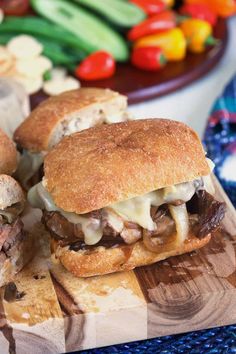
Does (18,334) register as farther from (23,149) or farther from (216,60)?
(216,60)

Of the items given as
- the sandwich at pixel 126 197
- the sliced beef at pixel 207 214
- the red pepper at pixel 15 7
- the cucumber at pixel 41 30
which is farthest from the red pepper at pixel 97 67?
the sliced beef at pixel 207 214

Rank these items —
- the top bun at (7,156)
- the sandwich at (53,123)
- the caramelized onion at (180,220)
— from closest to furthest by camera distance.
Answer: the caramelized onion at (180,220), the top bun at (7,156), the sandwich at (53,123)

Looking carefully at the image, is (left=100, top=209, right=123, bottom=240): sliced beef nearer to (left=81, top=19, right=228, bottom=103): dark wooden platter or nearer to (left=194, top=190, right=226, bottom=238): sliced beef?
(left=194, top=190, right=226, bottom=238): sliced beef

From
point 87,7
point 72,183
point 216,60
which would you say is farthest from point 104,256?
point 87,7

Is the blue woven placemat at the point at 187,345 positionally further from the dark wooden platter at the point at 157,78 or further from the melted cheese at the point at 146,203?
the dark wooden platter at the point at 157,78

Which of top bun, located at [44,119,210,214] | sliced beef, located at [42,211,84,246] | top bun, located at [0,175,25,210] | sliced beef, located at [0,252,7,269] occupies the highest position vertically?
top bun, located at [44,119,210,214]

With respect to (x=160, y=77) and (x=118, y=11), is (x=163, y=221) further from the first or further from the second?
(x=118, y=11)

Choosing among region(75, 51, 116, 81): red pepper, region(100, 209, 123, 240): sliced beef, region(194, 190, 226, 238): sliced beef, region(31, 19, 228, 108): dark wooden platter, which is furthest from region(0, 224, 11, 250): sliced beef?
region(75, 51, 116, 81): red pepper
